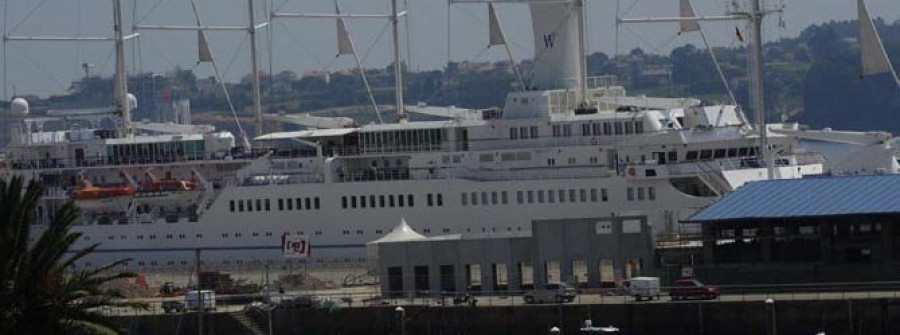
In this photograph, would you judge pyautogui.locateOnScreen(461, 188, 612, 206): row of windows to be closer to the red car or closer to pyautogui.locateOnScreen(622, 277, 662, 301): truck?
pyautogui.locateOnScreen(622, 277, 662, 301): truck

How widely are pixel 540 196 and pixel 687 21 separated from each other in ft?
28.0

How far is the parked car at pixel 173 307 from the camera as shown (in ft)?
249

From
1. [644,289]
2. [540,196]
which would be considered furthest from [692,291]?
[540,196]

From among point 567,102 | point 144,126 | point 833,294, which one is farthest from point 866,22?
point 144,126

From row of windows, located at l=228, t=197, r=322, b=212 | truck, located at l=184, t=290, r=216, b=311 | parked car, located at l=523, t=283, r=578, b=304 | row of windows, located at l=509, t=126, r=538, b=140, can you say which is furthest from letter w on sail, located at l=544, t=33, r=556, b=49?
parked car, located at l=523, t=283, r=578, b=304

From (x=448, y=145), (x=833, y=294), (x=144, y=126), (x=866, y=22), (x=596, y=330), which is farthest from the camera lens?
(x=144, y=126)

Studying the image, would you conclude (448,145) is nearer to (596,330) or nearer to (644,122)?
(644,122)

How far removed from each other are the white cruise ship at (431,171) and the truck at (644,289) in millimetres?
14087

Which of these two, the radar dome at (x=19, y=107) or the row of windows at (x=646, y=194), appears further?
the radar dome at (x=19, y=107)

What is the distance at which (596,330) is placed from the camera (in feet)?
213

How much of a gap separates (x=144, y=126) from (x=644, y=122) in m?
23.7

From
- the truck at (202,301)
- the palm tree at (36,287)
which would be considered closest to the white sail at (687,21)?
the truck at (202,301)

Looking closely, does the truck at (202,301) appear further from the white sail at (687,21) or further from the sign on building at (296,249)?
the white sail at (687,21)

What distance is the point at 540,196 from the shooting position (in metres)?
90.8
